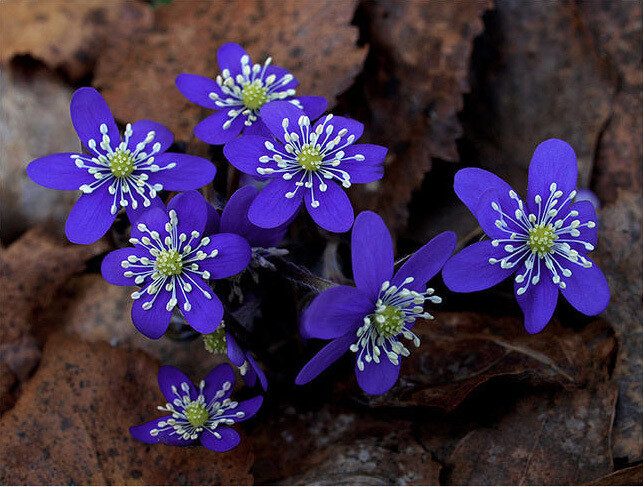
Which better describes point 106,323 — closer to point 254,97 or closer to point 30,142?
point 30,142

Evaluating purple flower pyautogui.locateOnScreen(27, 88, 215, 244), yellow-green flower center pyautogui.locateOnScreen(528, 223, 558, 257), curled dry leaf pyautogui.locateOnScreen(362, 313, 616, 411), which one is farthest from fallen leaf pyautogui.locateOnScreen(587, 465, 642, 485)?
purple flower pyautogui.locateOnScreen(27, 88, 215, 244)

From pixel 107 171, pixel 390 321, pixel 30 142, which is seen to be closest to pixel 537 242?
pixel 390 321

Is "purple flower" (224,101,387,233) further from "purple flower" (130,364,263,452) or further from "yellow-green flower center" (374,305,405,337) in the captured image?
"purple flower" (130,364,263,452)

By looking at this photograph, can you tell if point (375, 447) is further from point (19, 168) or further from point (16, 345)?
point (19, 168)

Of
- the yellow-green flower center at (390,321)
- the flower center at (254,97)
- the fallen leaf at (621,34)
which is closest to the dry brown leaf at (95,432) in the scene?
the yellow-green flower center at (390,321)

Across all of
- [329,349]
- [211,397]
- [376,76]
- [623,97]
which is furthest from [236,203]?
[623,97]
